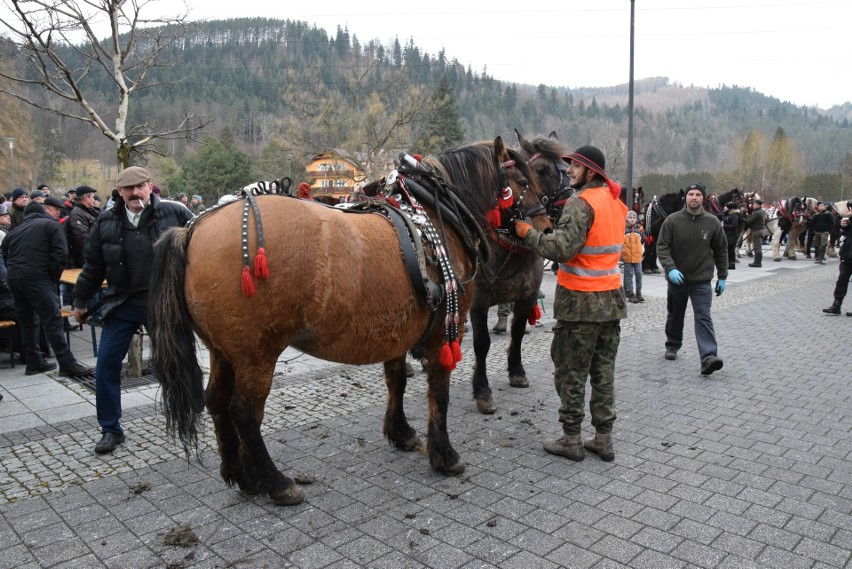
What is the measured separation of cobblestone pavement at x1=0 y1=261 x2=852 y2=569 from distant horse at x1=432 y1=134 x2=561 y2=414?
287 mm

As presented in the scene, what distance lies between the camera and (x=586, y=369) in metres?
4.14

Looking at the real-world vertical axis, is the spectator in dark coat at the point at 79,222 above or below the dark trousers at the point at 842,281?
above

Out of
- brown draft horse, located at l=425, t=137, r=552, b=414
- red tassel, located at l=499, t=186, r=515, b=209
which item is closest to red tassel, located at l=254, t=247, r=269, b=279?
brown draft horse, located at l=425, t=137, r=552, b=414

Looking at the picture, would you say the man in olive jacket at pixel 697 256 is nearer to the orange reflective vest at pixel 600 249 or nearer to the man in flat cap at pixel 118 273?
the orange reflective vest at pixel 600 249

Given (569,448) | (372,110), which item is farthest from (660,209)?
(372,110)

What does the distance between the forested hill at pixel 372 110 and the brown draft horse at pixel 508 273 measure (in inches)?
954

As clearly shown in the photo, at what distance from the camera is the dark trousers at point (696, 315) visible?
6.39 metres

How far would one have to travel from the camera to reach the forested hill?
101 feet

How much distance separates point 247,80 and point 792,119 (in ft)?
426

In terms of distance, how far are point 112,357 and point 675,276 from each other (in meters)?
5.55

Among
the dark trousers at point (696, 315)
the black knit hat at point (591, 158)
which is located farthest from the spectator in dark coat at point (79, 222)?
the dark trousers at point (696, 315)

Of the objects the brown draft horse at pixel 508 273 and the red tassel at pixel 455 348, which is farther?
the brown draft horse at pixel 508 273

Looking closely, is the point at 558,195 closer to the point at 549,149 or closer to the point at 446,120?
the point at 549,149

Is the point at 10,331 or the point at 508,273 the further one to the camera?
the point at 10,331
